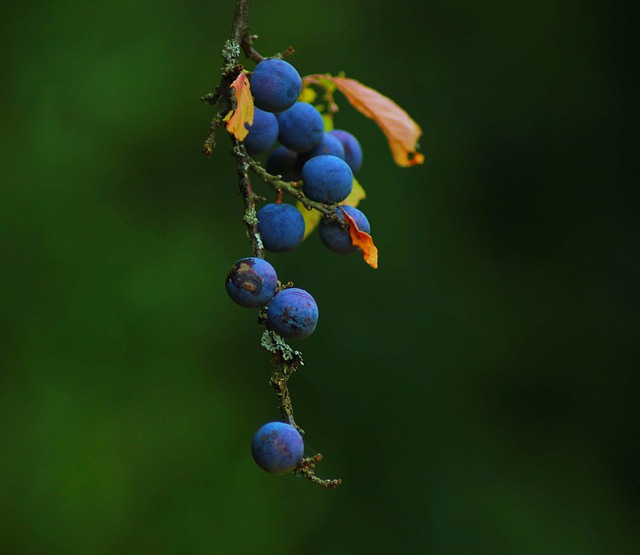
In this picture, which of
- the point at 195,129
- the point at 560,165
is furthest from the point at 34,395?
the point at 560,165

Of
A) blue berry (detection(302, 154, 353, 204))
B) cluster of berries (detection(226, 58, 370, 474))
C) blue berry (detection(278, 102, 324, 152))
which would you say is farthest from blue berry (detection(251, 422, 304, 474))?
blue berry (detection(278, 102, 324, 152))

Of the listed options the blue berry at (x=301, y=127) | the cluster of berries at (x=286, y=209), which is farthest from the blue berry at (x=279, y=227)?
the blue berry at (x=301, y=127)

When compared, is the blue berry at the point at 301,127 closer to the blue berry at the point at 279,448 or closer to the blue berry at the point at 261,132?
the blue berry at the point at 261,132

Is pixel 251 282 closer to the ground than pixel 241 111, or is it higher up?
closer to the ground

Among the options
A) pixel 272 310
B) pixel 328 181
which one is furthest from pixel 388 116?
pixel 272 310

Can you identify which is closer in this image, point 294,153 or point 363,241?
point 363,241

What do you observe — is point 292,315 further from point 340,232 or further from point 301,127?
point 301,127

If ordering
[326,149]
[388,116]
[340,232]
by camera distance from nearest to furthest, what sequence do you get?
[340,232] < [326,149] < [388,116]

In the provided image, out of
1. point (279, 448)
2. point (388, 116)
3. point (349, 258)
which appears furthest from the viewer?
point (349, 258)
